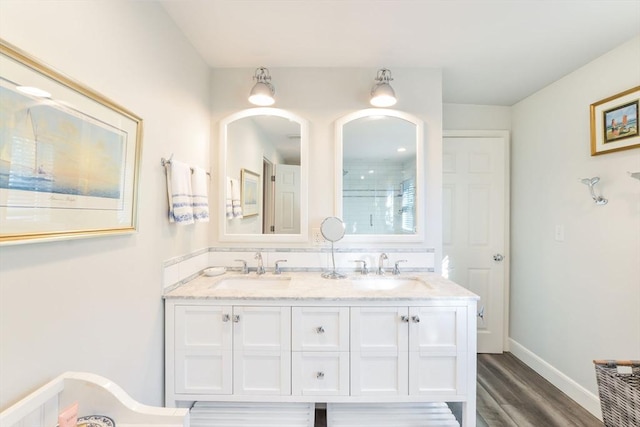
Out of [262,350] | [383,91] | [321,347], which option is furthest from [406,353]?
[383,91]

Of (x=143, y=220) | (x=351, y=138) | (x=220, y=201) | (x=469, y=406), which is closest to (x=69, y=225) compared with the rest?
(x=143, y=220)

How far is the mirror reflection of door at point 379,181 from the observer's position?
2.15 meters

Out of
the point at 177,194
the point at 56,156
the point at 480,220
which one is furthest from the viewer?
the point at 480,220

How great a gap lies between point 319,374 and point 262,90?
6.11 ft

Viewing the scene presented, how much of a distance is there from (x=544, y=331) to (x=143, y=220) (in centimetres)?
302

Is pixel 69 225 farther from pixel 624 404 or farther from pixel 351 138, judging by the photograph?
pixel 624 404

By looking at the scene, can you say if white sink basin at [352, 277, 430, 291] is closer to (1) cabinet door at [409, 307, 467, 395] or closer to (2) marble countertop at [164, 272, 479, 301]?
(2) marble countertop at [164, 272, 479, 301]

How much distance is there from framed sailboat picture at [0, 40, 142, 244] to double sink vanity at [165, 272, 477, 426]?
0.73 m

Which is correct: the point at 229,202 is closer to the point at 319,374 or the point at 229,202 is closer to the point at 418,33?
the point at 319,374

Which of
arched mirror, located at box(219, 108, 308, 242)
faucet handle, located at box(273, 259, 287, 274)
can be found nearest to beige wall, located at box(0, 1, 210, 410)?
arched mirror, located at box(219, 108, 308, 242)

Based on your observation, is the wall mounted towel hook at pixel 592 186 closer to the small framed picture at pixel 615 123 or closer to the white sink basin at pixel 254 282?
the small framed picture at pixel 615 123

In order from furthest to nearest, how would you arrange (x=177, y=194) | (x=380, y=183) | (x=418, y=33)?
(x=380, y=183), (x=418, y=33), (x=177, y=194)

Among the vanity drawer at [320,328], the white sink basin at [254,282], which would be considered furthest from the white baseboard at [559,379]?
the white sink basin at [254,282]

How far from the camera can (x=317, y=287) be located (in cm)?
176
